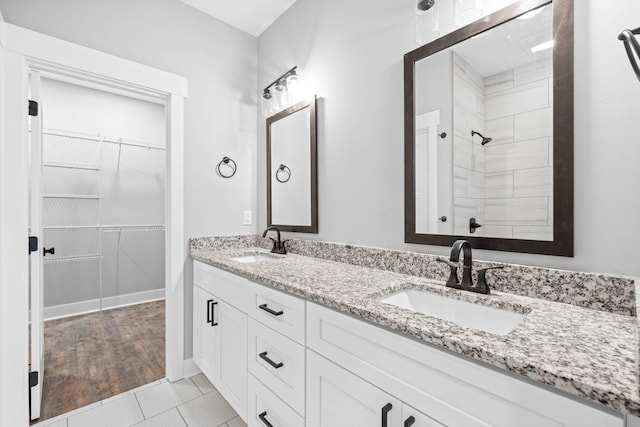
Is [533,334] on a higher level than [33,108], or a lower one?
lower

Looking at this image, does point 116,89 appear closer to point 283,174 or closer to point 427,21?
point 283,174

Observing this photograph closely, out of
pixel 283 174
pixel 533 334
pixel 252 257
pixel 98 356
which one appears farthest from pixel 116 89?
pixel 533 334

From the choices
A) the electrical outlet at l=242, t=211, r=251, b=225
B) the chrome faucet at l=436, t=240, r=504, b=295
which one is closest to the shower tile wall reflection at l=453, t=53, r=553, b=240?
the chrome faucet at l=436, t=240, r=504, b=295

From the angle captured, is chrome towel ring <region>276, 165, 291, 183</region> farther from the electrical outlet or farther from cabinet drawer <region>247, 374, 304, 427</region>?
cabinet drawer <region>247, 374, 304, 427</region>

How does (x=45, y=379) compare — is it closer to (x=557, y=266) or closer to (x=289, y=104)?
(x=289, y=104)

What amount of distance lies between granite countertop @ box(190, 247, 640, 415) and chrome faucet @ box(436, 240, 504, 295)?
34 millimetres

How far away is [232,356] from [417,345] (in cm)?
118

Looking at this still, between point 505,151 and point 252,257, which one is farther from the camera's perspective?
point 252,257

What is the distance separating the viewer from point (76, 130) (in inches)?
132

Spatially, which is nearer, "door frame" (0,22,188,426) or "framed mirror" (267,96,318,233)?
"door frame" (0,22,188,426)

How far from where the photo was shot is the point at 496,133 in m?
1.15

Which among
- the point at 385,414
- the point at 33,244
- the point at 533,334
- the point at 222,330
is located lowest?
the point at 222,330

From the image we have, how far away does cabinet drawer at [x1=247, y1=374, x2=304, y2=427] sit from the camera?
118cm

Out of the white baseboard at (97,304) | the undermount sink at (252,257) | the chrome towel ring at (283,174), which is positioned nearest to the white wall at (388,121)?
the chrome towel ring at (283,174)
